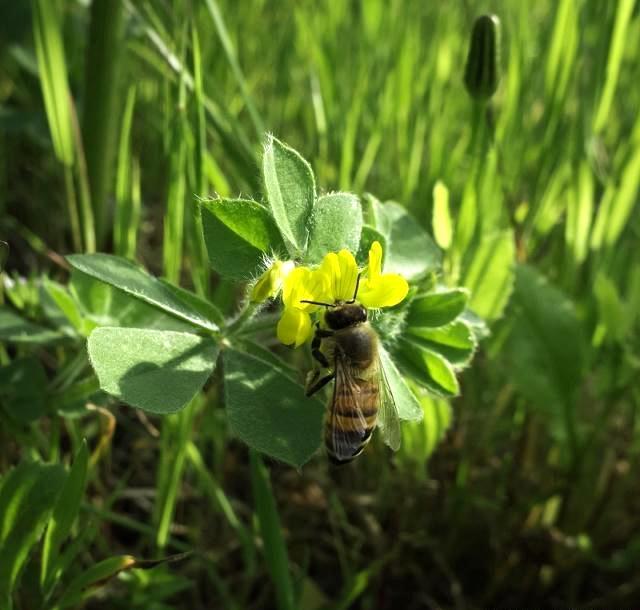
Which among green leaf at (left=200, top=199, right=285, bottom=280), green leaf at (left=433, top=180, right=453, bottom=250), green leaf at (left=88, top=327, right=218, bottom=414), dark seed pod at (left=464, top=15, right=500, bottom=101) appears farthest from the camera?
dark seed pod at (left=464, top=15, right=500, bottom=101)

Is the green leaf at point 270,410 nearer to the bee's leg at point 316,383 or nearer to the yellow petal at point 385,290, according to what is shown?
the bee's leg at point 316,383

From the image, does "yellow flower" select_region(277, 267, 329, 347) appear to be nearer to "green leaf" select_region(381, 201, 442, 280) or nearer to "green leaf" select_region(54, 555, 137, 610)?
"green leaf" select_region(381, 201, 442, 280)

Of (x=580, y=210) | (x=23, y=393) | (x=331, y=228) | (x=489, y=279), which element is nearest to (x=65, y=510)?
(x=23, y=393)

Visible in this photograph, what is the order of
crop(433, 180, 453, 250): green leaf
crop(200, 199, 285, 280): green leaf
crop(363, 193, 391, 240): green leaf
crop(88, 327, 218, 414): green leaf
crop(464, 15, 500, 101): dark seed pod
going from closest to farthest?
crop(88, 327, 218, 414): green leaf → crop(200, 199, 285, 280): green leaf → crop(363, 193, 391, 240): green leaf → crop(433, 180, 453, 250): green leaf → crop(464, 15, 500, 101): dark seed pod

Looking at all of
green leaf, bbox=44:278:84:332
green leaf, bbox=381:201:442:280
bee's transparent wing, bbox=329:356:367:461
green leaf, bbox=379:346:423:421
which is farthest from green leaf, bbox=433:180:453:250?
green leaf, bbox=44:278:84:332

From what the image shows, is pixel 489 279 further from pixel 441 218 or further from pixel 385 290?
pixel 385 290

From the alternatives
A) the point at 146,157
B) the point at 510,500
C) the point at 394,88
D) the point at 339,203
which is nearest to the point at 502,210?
the point at 394,88

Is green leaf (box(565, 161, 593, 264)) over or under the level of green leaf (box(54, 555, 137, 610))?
over
